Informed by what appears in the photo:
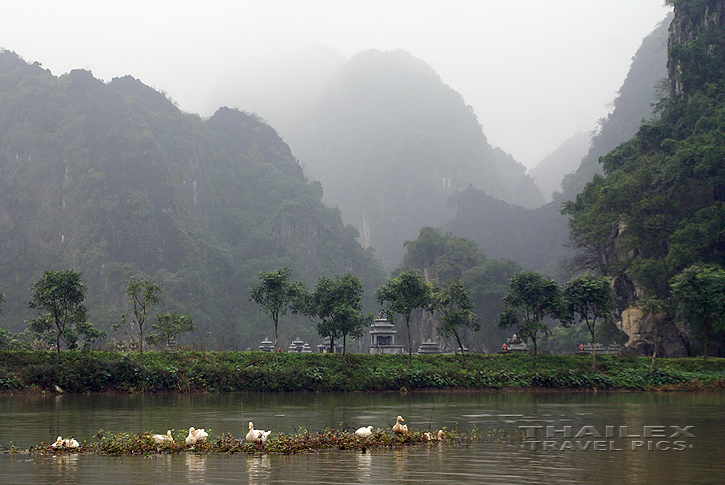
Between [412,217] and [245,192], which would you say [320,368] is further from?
[412,217]

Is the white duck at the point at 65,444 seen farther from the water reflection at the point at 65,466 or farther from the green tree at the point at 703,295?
the green tree at the point at 703,295

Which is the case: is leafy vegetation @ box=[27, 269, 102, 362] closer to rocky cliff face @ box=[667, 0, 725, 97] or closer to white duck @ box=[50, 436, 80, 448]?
white duck @ box=[50, 436, 80, 448]

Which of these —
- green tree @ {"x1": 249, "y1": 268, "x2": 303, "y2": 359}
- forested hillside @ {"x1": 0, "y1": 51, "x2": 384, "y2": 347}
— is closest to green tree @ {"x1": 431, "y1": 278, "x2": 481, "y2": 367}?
green tree @ {"x1": 249, "y1": 268, "x2": 303, "y2": 359}

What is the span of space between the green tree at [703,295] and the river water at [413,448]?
929 centimetres

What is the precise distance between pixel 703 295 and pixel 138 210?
6755 centimetres

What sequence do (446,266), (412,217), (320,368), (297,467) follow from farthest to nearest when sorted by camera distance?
1. (412,217)
2. (446,266)
3. (320,368)
4. (297,467)

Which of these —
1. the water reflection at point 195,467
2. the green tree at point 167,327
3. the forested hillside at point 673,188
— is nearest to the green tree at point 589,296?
the forested hillside at point 673,188

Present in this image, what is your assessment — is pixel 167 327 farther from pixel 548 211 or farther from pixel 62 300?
pixel 548 211

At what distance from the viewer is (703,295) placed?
29.2m

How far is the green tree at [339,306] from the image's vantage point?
32.9 meters

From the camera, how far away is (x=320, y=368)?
1210 inches

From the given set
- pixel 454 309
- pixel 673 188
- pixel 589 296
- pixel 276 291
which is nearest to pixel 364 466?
pixel 276 291

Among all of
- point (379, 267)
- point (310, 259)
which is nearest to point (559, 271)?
point (379, 267)

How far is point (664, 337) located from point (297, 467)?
3376 centimetres
